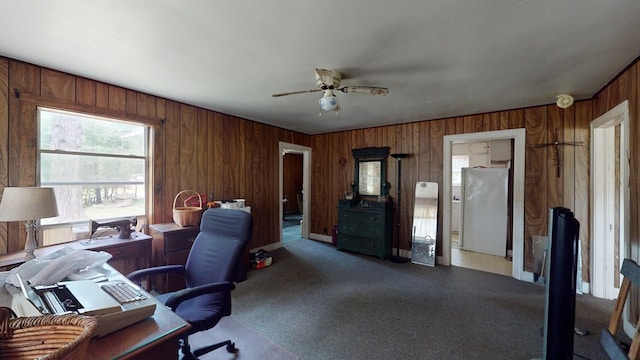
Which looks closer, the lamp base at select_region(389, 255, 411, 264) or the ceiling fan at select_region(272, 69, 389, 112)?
the ceiling fan at select_region(272, 69, 389, 112)

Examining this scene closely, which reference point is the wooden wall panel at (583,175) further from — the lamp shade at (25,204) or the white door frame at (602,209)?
the lamp shade at (25,204)

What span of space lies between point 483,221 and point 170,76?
5.46 m

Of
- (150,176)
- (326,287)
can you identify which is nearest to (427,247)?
(326,287)

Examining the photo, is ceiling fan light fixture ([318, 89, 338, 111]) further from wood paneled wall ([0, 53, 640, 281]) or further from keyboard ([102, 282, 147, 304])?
wood paneled wall ([0, 53, 640, 281])

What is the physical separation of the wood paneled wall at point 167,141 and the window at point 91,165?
0.43 ft

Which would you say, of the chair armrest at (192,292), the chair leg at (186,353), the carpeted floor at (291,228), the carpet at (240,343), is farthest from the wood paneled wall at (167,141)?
the chair armrest at (192,292)

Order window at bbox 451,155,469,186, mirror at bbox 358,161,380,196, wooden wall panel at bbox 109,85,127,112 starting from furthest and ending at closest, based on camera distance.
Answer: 1. window at bbox 451,155,469,186
2. mirror at bbox 358,161,380,196
3. wooden wall panel at bbox 109,85,127,112

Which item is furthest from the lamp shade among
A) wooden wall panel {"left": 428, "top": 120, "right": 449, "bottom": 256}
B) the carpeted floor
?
wooden wall panel {"left": 428, "top": 120, "right": 449, "bottom": 256}

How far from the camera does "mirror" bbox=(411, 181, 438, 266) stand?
4.02 metres

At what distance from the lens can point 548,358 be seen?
65.7 inches

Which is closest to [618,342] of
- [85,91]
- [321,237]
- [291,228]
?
[321,237]

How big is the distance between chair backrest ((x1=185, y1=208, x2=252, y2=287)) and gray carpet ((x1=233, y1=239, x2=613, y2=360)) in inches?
31.7

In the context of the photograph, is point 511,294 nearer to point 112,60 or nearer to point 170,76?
point 170,76

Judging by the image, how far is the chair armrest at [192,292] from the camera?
139 cm
